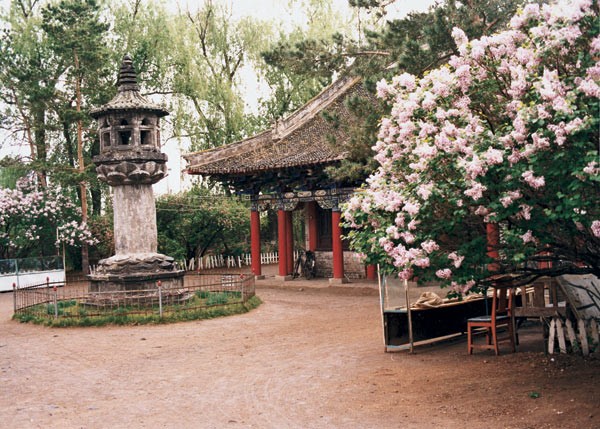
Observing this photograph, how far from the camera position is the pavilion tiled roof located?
24.1 m

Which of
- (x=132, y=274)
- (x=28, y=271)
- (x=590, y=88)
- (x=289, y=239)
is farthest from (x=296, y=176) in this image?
(x=590, y=88)

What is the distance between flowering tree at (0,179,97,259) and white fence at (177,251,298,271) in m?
5.88

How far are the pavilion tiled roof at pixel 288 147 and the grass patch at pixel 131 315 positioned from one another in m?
6.94

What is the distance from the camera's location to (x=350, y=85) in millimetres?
27484

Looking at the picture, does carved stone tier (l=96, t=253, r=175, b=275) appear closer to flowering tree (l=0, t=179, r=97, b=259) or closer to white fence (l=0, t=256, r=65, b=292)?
white fence (l=0, t=256, r=65, b=292)

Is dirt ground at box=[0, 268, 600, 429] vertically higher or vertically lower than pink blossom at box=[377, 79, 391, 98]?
lower

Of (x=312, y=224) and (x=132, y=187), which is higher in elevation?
(x=132, y=187)

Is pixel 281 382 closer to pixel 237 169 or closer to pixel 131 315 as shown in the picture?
pixel 131 315

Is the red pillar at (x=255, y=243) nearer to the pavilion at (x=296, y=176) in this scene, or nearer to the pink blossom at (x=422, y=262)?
the pavilion at (x=296, y=176)

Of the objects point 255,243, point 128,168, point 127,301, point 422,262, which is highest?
point 128,168

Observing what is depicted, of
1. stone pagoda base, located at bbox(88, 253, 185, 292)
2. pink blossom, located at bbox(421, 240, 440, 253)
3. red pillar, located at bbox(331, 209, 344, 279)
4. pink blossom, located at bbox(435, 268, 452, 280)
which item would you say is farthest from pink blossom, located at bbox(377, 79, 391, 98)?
red pillar, located at bbox(331, 209, 344, 279)

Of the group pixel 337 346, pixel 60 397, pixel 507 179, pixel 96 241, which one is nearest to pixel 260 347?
pixel 337 346

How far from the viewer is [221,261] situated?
38.1 metres

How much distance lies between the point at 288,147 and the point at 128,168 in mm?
8913
